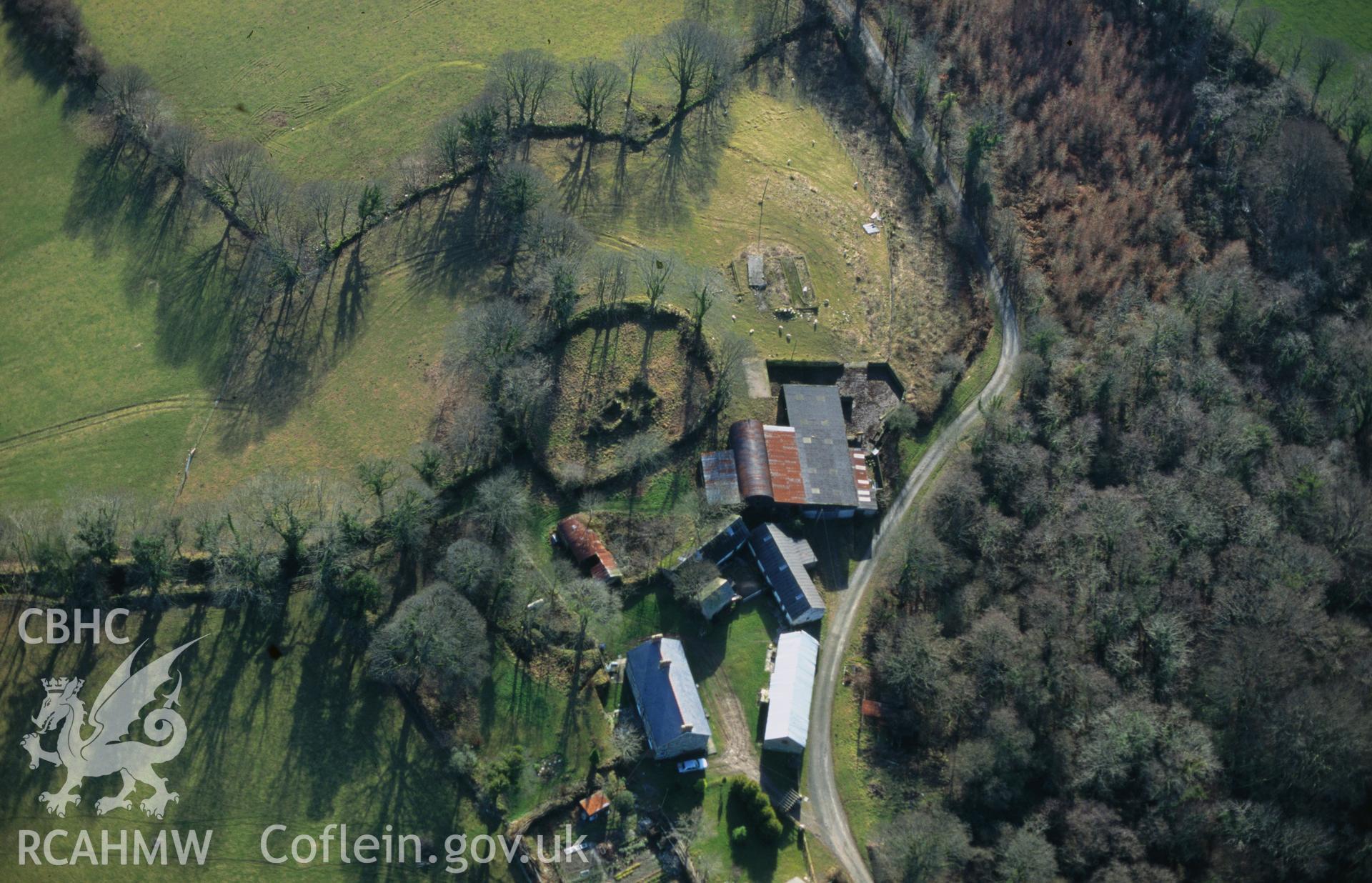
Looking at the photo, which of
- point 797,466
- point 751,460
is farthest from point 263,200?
point 797,466

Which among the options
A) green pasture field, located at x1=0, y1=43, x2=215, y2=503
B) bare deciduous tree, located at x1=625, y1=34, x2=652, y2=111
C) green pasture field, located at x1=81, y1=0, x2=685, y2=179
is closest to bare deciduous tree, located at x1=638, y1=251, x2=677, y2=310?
green pasture field, located at x1=81, y1=0, x2=685, y2=179

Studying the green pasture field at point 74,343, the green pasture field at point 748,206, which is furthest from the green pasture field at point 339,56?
the green pasture field at point 74,343

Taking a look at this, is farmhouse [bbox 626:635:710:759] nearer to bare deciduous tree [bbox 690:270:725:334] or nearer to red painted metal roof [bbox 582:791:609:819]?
red painted metal roof [bbox 582:791:609:819]

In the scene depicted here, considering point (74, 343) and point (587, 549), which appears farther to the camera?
point (74, 343)

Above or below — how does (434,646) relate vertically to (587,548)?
below

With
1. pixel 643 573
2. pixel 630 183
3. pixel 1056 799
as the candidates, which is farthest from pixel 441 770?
pixel 630 183

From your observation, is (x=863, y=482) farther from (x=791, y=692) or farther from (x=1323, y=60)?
(x=1323, y=60)
